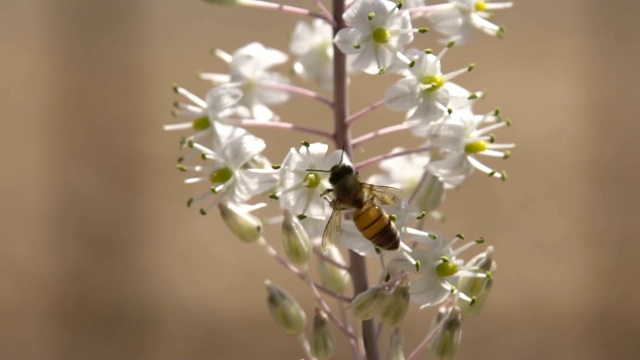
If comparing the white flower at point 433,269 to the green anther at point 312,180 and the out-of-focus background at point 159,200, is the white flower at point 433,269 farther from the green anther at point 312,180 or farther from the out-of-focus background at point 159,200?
the out-of-focus background at point 159,200

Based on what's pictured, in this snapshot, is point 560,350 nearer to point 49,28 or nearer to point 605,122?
point 605,122

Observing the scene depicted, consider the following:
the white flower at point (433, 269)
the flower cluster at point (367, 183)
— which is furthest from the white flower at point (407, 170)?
the white flower at point (433, 269)

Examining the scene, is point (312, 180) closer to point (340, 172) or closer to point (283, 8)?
point (340, 172)

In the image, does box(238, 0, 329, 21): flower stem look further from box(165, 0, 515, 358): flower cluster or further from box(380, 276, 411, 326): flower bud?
box(380, 276, 411, 326): flower bud

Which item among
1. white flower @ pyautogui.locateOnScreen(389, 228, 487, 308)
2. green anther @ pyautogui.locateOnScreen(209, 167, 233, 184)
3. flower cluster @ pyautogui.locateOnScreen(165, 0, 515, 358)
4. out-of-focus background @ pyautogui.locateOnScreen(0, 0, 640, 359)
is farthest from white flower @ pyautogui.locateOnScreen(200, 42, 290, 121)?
out-of-focus background @ pyautogui.locateOnScreen(0, 0, 640, 359)

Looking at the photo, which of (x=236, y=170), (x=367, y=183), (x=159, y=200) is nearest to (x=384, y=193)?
(x=367, y=183)
